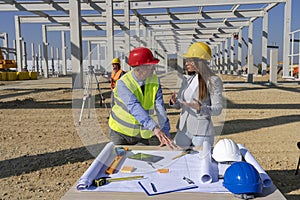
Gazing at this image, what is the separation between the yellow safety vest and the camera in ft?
7.30

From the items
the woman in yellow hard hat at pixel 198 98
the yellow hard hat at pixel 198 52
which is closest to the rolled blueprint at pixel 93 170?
the woman in yellow hard hat at pixel 198 98

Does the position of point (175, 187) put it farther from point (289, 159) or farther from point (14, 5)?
point (14, 5)

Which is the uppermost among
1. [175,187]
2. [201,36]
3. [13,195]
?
[201,36]

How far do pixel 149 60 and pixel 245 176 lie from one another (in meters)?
0.96

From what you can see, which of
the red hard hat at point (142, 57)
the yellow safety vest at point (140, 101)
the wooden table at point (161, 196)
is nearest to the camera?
the wooden table at point (161, 196)

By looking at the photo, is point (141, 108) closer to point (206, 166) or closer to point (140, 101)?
point (140, 101)

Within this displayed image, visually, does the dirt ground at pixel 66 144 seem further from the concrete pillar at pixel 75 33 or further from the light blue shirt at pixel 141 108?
the concrete pillar at pixel 75 33

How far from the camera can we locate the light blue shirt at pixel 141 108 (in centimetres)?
210

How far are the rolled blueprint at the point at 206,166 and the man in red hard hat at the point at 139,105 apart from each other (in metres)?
0.25

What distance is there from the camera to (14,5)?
16422mm

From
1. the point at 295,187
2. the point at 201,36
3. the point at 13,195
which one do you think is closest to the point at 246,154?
the point at 295,187

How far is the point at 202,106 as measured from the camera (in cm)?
235

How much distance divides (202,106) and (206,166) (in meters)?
0.73

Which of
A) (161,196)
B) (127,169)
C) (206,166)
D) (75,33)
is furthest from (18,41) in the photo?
(161,196)
